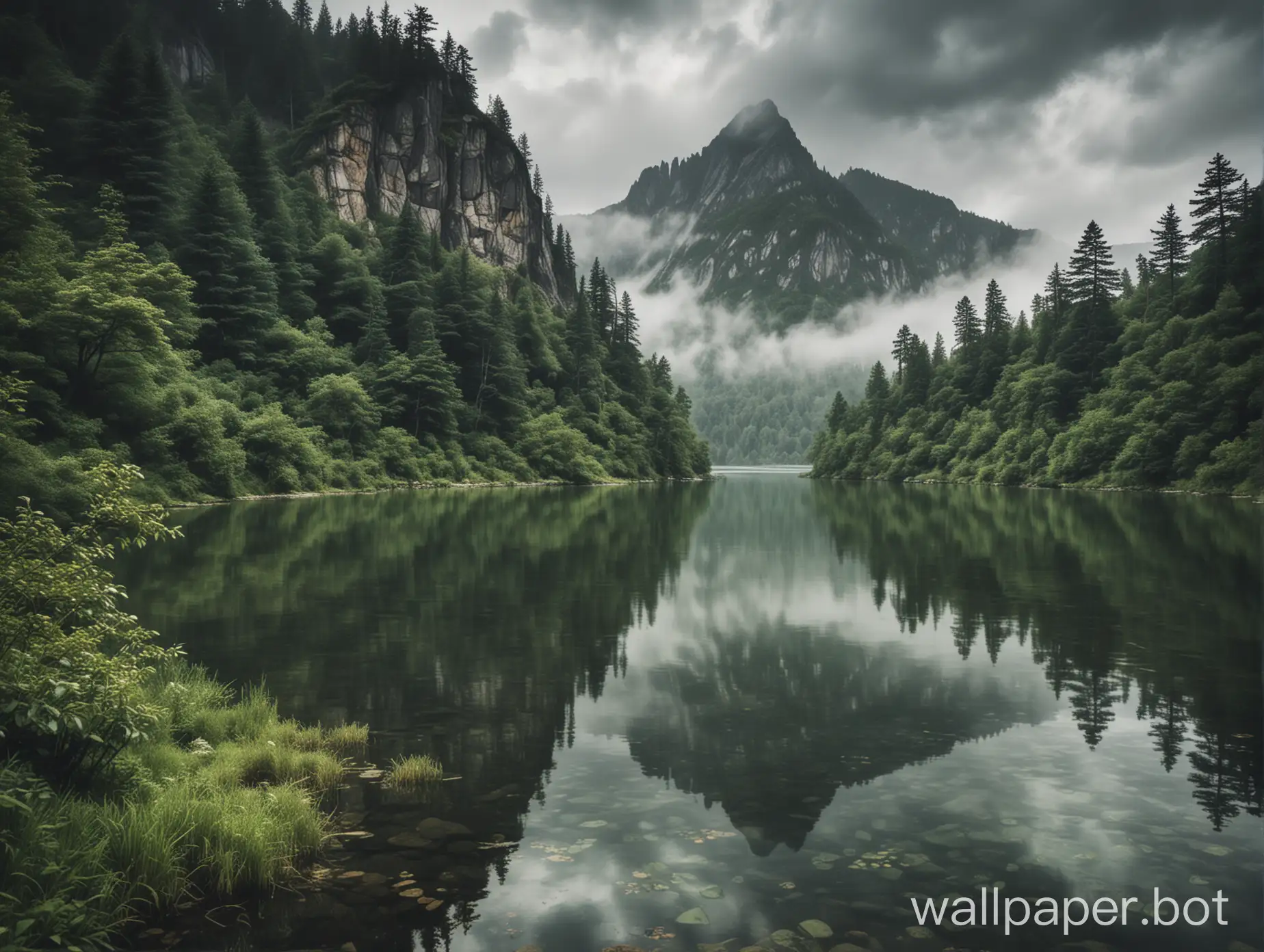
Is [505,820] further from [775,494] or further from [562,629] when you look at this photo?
[775,494]

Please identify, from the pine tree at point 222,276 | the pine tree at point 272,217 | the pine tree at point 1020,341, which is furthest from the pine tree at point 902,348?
the pine tree at point 222,276

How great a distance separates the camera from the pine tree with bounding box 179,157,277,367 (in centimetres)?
7294

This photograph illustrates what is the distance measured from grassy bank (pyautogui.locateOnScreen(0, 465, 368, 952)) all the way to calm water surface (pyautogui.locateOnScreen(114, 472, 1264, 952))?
0.56 m

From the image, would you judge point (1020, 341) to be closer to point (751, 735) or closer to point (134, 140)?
point (134, 140)

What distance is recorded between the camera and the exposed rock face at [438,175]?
12738 centimetres

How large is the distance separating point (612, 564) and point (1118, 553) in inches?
776

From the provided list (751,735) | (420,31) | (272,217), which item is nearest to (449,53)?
(420,31)

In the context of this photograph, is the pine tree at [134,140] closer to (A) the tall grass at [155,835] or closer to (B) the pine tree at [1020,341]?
(A) the tall grass at [155,835]

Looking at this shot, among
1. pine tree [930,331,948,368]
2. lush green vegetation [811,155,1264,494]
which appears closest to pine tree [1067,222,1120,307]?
lush green vegetation [811,155,1264,494]

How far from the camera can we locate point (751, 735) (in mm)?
11586

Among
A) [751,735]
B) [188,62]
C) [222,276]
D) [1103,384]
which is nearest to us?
[751,735]

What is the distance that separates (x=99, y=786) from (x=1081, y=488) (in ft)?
319

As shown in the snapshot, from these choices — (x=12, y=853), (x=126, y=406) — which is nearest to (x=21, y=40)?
(x=126, y=406)

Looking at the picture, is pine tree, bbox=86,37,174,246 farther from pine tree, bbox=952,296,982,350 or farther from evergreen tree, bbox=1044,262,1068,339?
pine tree, bbox=952,296,982,350
